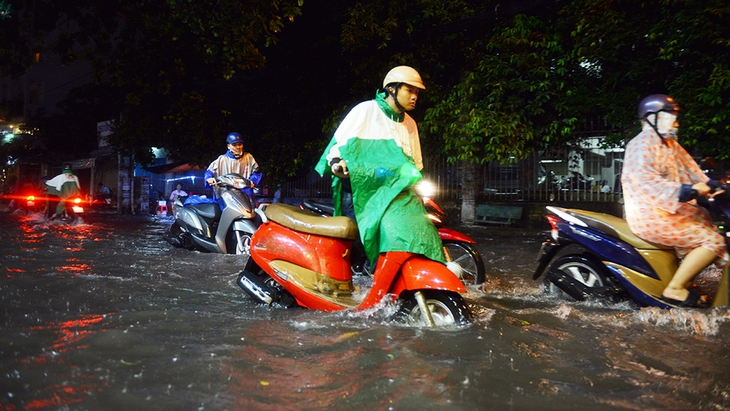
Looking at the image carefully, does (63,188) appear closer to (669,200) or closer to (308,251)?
(308,251)

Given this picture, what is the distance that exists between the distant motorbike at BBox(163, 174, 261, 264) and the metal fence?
5624 millimetres

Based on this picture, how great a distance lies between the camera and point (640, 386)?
2.41 metres

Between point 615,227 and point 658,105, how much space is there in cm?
91

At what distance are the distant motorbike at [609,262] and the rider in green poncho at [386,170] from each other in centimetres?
138

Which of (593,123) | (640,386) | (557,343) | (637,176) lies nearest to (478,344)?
(557,343)

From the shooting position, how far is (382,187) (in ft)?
11.1

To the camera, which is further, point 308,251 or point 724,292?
point 308,251

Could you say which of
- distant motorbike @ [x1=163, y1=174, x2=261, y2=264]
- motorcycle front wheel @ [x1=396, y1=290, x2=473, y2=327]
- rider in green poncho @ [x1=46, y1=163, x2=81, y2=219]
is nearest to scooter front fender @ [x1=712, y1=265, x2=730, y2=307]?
motorcycle front wheel @ [x1=396, y1=290, x2=473, y2=327]

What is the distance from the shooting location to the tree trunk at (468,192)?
42.1ft

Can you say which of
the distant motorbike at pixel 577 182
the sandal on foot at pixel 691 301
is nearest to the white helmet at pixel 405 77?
the sandal on foot at pixel 691 301

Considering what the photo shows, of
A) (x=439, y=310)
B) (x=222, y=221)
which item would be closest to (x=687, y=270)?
(x=439, y=310)

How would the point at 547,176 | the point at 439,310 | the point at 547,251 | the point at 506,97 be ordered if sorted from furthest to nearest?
1. the point at 547,176
2. the point at 506,97
3. the point at 547,251
4. the point at 439,310

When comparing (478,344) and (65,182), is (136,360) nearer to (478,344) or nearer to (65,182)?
(478,344)

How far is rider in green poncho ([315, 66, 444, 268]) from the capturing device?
3260mm
